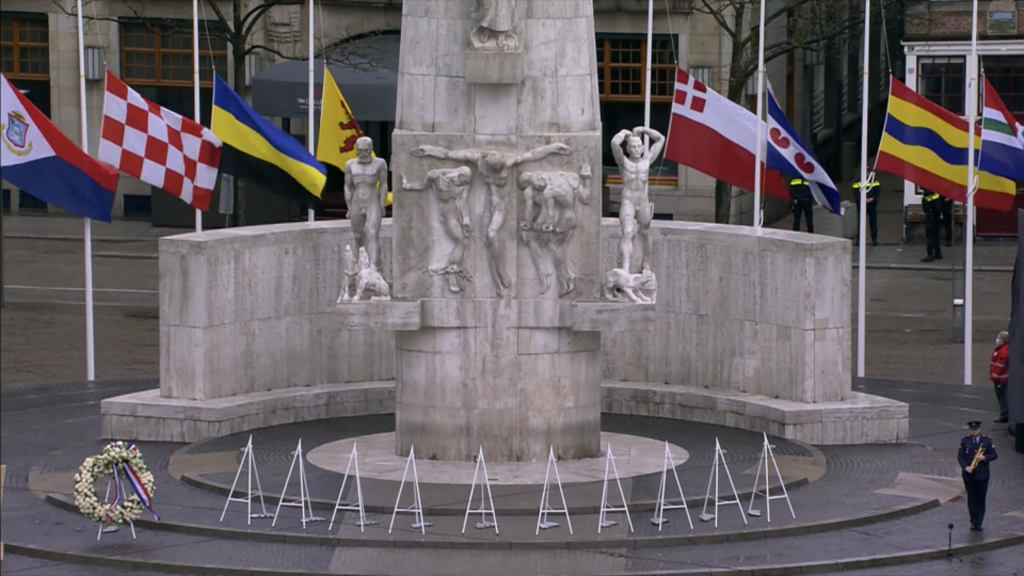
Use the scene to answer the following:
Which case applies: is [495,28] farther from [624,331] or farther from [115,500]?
[115,500]

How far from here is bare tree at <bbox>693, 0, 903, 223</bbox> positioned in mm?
46781

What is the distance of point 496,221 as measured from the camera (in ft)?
96.4

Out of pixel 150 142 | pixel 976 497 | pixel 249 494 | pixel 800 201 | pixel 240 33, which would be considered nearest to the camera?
pixel 976 497

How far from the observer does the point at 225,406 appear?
32.7 meters

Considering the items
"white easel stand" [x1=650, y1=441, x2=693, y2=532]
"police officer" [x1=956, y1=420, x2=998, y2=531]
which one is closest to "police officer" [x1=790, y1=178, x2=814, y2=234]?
"white easel stand" [x1=650, y1=441, x2=693, y2=532]

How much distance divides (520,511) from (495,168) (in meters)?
4.91

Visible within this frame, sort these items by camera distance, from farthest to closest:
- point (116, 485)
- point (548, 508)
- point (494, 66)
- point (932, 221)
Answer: point (932, 221) → point (494, 66) → point (548, 508) → point (116, 485)

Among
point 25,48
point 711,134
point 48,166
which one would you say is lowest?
point 48,166

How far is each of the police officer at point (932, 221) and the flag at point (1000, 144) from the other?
15.5 metres

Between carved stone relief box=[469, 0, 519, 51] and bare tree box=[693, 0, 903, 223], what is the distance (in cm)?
1529

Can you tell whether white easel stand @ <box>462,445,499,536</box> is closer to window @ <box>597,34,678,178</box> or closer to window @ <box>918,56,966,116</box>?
window @ <box>597,34,678,178</box>

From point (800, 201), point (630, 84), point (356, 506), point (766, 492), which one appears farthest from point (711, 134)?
point (630, 84)

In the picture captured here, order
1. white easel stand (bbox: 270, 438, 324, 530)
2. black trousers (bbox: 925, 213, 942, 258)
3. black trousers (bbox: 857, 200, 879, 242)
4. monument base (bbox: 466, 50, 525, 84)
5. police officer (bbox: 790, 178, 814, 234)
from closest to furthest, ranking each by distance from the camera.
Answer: white easel stand (bbox: 270, 438, 324, 530), monument base (bbox: 466, 50, 525, 84), police officer (bbox: 790, 178, 814, 234), black trousers (bbox: 925, 213, 942, 258), black trousers (bbox: 857, 200, 879, 242)

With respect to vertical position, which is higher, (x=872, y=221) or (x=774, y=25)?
(x=774, y=25)
